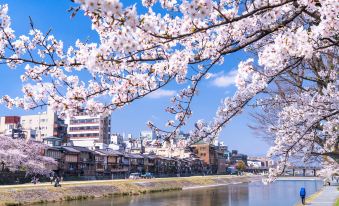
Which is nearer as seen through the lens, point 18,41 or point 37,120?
point 18,41

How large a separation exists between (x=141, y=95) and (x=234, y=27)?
1773mm

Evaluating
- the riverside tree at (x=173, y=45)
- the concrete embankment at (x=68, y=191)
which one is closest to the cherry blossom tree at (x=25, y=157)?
the concrete embankment at (x=68, y=191)

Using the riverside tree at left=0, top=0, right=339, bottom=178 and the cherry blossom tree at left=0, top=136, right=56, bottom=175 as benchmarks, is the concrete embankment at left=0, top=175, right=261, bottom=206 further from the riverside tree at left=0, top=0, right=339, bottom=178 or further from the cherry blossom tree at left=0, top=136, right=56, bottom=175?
the riverside tree at left=0, top=0, right=339, bottom=178

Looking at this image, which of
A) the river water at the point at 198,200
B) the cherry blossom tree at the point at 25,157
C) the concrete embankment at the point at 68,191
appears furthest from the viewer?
the cherry blossom tree at the point at 25,157

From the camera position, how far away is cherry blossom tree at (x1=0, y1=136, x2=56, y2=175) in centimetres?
4906

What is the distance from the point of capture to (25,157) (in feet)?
168

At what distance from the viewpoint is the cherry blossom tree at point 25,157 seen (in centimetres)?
4906

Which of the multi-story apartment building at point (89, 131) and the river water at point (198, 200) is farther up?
the multi-story apartment building at point (89, 131)

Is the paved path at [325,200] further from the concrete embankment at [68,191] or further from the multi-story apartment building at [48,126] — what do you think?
the multi-story apartment building at [48,126]

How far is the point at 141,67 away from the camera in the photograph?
19.3 feet

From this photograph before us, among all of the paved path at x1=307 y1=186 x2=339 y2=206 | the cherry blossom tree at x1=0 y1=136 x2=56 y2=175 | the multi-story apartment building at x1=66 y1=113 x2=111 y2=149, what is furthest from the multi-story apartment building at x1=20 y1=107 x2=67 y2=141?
the paved path at x1=307 y1=186 x2=339 y2=206

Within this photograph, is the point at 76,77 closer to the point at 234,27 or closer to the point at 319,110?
the point at 234,27

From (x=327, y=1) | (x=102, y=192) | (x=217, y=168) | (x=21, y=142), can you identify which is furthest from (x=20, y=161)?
(x=217, y=168)

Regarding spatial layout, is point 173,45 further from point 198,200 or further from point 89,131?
point 89,131
